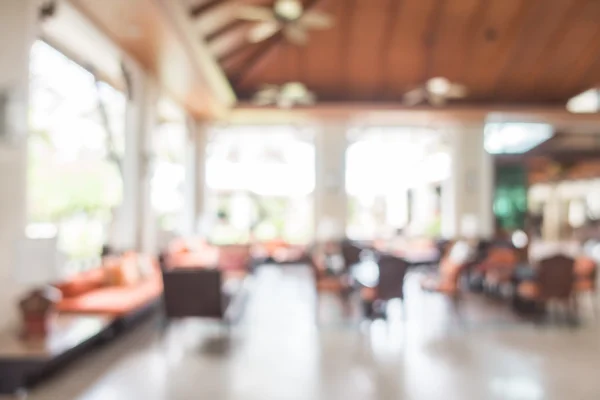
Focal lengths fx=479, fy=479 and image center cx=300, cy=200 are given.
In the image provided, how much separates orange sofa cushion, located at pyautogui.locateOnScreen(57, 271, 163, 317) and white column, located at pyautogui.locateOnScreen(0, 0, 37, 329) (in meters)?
0.72

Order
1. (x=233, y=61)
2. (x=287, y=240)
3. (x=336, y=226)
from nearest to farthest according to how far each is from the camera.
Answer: (x=233, y=61)
(x=336, y=226)
(x=287, y=240)

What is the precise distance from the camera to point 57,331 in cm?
411

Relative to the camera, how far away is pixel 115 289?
5.61 m

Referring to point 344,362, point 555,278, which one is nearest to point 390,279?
point 344,362

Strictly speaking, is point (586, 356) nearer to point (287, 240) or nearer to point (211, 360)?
point (211, 360)

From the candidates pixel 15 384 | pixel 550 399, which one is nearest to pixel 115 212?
pixel 15 384

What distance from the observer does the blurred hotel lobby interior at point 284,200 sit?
402 cm

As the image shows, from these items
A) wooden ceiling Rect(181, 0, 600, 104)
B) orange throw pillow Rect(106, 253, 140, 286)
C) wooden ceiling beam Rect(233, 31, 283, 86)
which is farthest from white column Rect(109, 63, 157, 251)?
wooden ceiling beam Rect(233, 31, 283, 86)

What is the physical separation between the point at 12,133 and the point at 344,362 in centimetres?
348

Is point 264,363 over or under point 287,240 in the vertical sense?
under

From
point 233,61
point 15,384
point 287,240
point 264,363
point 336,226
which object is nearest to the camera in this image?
point 15,384

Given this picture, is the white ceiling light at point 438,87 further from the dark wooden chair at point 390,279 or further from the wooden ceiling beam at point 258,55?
the dark wooden chair at point 390,279

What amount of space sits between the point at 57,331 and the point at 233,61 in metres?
6.57

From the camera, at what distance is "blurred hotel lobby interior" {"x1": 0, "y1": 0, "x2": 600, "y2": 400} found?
158 inches
